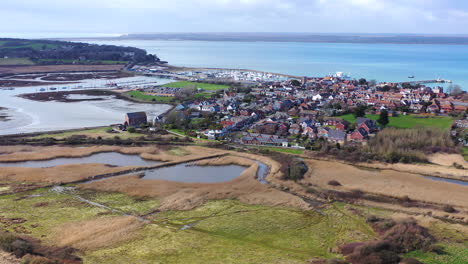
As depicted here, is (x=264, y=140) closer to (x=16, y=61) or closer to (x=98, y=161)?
(x=98, y=161)

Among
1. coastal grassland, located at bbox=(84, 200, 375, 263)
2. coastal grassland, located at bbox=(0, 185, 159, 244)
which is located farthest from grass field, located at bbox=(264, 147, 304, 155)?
coastal grassland, located at bbox=(0, 185, 159, 244)

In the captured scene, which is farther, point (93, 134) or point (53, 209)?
point (93, 134)

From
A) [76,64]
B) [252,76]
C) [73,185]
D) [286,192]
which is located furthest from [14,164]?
[76,64]

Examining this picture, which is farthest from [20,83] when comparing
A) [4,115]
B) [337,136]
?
[337,136]

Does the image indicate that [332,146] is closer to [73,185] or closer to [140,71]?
[73,185]

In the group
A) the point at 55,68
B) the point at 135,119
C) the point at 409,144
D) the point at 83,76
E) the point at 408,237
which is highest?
the point at 55,68
